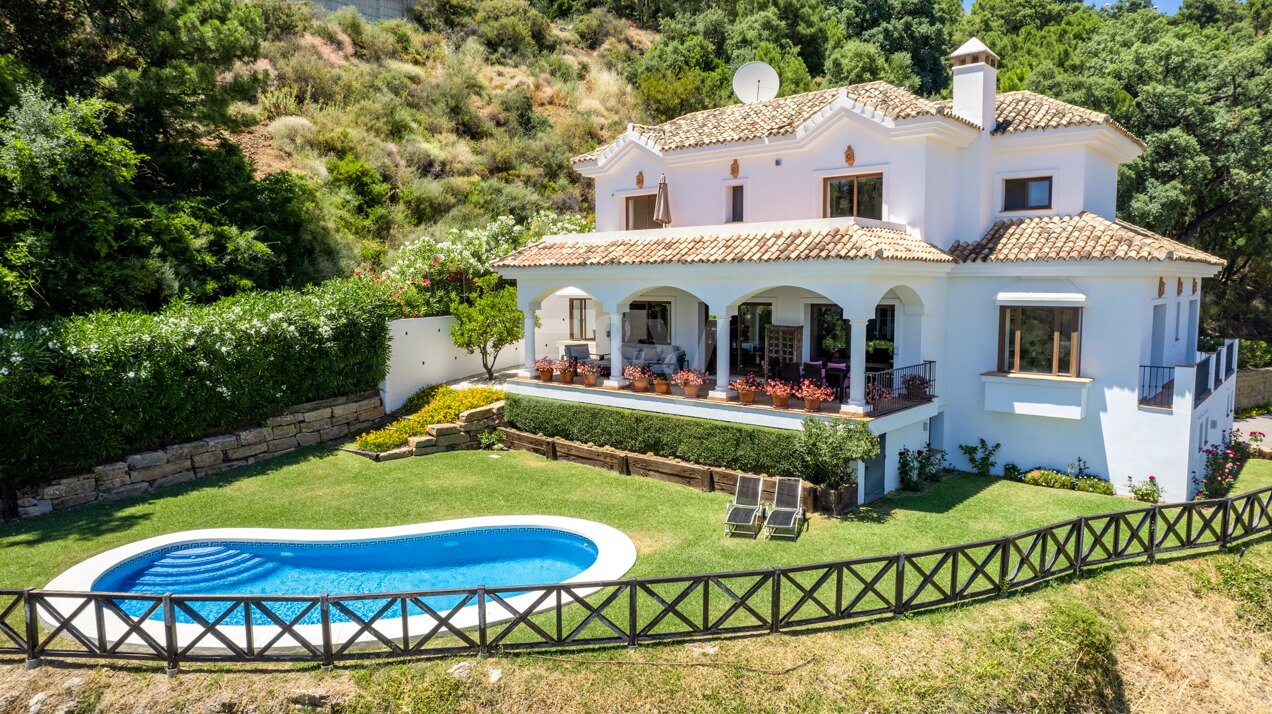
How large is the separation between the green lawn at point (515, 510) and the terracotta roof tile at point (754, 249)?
18.2 feet

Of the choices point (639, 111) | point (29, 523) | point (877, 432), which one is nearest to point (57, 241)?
point (29, 523)

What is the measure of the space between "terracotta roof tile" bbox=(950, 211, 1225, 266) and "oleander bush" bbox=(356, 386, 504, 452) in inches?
547

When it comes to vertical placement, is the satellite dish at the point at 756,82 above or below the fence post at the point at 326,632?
above

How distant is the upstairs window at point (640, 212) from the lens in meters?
24.4

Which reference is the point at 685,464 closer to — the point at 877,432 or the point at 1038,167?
the point at 877,432

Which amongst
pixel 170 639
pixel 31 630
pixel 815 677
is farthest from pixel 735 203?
pixel 31 630

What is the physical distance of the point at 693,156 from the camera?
893 inches

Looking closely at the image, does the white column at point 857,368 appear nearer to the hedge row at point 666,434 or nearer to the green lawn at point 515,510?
the hedge row at point 666,434

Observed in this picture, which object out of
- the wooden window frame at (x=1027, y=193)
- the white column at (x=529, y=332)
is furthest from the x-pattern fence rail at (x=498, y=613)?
the white column at (x=529, y=332)

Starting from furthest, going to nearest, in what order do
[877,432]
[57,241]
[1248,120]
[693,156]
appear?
1. [1248,120]
2. [693,156]
3. [57,241]
4. [877,432]

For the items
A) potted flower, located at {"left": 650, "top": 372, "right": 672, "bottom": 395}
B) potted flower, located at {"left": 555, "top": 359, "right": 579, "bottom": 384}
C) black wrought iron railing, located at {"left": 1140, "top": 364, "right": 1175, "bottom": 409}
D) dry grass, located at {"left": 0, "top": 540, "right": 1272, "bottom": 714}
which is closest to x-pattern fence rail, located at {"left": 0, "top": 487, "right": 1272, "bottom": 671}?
dry grass, located at {"left": 0, "top": 540, "right": 1272, "bottom": 714}

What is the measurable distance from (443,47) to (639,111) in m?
14.7

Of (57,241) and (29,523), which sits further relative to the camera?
(57,241)

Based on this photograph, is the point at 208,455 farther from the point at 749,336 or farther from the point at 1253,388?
the point at 1253,388
